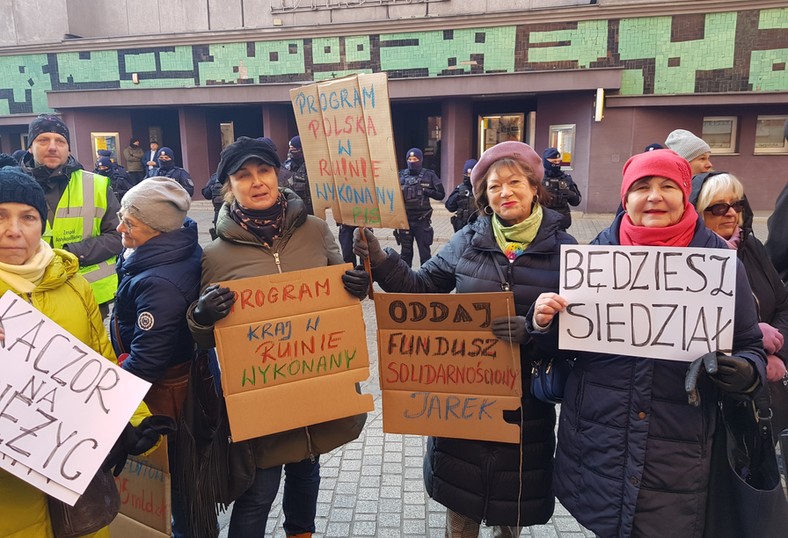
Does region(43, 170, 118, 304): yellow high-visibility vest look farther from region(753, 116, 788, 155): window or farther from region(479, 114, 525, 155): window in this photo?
region(753, 116, 788, 155): window

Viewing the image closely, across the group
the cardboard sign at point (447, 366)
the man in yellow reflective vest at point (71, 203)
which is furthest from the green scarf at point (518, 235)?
the man in yellow reflective vest at point (71, 203)

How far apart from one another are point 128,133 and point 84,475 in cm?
2125

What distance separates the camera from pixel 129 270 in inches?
92.2

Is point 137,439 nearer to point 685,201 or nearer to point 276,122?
point 685,201

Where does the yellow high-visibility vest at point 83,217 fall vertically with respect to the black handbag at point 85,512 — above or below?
above

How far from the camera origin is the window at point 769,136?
15328 millimetres

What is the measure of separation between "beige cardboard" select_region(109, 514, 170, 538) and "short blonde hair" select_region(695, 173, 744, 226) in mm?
2895

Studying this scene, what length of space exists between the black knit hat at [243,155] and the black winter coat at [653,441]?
1.65 m

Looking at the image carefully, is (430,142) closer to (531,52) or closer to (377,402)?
(531,52)

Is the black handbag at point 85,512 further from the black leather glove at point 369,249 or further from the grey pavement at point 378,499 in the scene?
the black leather glove at point 369,249

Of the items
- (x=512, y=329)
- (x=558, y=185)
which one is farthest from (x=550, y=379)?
(x=558, y=185)

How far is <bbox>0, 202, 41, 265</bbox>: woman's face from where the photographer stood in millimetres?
1850

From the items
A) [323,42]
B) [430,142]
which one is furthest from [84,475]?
[430,142]

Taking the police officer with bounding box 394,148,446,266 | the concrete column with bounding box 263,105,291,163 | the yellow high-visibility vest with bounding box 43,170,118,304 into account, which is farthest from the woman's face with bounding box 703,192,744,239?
the concrete column with bounding box 263,105,291,163
